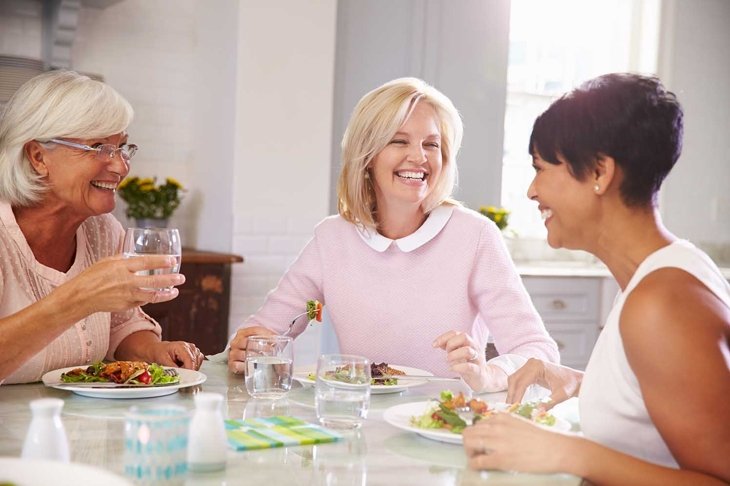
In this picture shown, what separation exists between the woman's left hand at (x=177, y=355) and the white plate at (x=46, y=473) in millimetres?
1080

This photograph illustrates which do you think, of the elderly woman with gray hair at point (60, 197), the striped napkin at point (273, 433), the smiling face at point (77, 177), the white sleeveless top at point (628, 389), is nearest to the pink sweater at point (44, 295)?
the elderly woman with gray hair at point (60, 197)

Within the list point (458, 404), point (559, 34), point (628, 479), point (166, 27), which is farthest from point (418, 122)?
point (559, 34)

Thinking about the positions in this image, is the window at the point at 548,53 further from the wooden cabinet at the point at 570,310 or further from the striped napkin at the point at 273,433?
the striped napkin at the point at 273,433

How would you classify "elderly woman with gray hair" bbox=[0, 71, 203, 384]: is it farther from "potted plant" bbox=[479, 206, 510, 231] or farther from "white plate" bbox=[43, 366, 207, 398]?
"potted plant" bbox=[479, 206, 510, 231]

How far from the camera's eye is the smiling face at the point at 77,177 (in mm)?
2240

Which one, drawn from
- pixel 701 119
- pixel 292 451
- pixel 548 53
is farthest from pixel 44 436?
pixel 701 119

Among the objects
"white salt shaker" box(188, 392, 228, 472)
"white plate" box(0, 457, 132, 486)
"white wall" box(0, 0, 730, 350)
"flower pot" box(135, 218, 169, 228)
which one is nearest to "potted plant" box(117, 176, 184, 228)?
"flower pot" box(135, 218, 169, 228)

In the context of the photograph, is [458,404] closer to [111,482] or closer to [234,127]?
[111,482]

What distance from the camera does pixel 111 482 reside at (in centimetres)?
109

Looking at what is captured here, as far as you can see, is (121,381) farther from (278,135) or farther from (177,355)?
(278,135)

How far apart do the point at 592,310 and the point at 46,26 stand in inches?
115

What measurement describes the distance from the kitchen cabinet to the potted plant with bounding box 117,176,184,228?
1.77 meters

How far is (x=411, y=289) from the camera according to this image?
2.61 metres

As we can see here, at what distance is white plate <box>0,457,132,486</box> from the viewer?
1111mm
